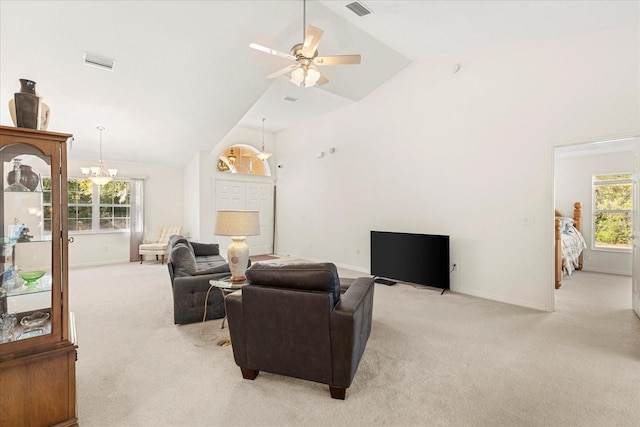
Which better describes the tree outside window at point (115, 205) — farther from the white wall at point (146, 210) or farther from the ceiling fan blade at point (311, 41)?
the ceiling fan blade at point (311, 41)

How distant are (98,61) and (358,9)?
3282 mm

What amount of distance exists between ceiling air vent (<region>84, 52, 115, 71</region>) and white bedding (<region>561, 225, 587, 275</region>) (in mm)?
7424

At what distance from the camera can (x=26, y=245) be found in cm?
181

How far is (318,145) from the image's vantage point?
23.5ft

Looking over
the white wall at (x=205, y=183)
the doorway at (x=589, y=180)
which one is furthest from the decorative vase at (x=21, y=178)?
the doorway at (x=589, y=180)

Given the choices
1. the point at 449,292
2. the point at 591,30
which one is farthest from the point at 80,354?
the point at 591,30

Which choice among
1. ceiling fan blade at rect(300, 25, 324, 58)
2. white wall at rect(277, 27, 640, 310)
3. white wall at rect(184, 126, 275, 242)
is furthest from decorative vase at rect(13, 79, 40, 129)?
white wall at rect(184, 126, 275, 242)

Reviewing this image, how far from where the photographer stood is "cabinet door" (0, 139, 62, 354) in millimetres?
1693

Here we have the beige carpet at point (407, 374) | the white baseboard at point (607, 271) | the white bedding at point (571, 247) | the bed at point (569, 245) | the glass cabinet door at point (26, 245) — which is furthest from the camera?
the white baseboard at point (607, 271)

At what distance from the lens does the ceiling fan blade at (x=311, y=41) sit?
2.86 meters

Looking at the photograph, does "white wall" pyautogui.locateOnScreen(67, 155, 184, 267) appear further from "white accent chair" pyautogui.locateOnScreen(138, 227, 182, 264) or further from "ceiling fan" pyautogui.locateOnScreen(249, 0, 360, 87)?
"ceiling fan" pyautogui.locateOnScreen(249, 0, 360, 87)

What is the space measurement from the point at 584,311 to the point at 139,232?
831 cm

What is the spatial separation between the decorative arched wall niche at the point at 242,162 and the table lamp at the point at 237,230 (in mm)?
5197

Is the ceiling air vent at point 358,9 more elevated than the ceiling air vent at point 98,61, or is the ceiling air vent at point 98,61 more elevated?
the ceiling air vent at point 358,9
